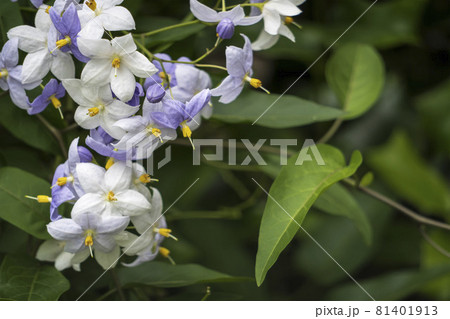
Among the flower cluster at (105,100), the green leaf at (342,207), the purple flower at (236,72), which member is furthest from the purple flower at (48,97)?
the green leaf at (342,207)

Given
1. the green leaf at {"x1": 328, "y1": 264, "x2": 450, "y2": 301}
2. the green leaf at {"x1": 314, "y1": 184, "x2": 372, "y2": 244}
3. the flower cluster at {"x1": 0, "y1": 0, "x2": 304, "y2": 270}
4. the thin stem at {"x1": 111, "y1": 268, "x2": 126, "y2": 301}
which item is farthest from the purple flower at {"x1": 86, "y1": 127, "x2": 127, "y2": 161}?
the green leaf at {"x1": 328, "y1": 264, "x2": 450, "y2": 301}

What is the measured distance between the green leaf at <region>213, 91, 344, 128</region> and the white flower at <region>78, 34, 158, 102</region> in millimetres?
244

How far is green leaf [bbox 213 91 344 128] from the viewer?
853 millimetres

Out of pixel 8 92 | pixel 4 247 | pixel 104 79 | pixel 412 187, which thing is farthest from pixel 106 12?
pixel 412 187

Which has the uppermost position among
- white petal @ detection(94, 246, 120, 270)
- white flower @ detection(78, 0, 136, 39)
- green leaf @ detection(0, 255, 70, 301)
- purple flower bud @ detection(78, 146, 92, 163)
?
white flower @ detection(78, 0, 136, 39)

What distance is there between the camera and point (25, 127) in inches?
30.8

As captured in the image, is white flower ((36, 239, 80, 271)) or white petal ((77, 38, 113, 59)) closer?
white petal ((77, 38, 113, 59))

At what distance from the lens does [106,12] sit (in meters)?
0.66

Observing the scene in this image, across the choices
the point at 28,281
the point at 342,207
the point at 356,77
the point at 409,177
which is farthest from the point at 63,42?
the point at 409,177

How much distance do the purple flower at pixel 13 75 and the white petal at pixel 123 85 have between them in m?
0.12

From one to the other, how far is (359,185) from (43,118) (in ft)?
1.70

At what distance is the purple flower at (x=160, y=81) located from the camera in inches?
25.3

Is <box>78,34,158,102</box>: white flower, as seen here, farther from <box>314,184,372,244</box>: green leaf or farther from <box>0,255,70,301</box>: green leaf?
<box>314,184,372,244</box>: green leaf

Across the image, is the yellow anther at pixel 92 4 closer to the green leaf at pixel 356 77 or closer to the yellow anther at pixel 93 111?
the yellow anther at pixel 93 111
